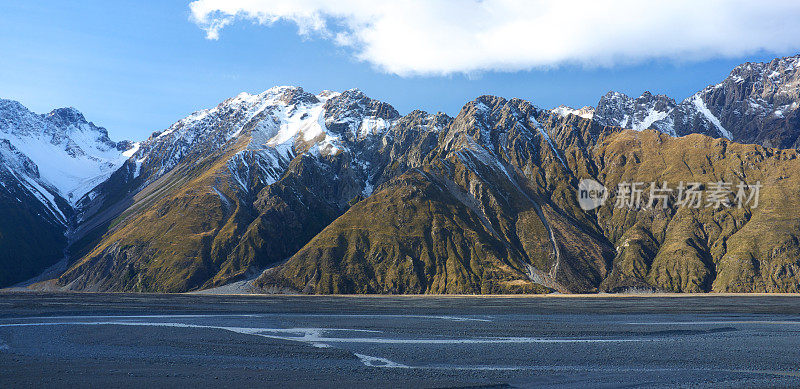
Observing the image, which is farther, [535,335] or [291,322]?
[291,322]

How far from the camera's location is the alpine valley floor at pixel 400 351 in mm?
44250

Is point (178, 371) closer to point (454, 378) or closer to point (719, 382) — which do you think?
point (454, 378)

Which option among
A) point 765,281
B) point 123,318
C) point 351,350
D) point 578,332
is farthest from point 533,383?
point 765,281

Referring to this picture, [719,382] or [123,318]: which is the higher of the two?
[719,382]

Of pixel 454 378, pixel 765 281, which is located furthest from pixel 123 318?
pixel 765 281

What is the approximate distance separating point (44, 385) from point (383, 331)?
44781mm

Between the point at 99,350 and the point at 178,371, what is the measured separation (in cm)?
1951

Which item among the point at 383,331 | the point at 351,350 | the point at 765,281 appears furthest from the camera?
the point at 765,281

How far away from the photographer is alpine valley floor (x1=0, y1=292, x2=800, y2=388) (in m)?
44.2

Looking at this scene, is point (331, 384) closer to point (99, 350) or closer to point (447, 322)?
point (99, 350)

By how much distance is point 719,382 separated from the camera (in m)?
43.9

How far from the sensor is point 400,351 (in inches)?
2234

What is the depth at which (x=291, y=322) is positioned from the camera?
85.4 meters

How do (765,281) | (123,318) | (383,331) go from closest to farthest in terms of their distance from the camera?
(383,331) → (123,318) → (765,281)
